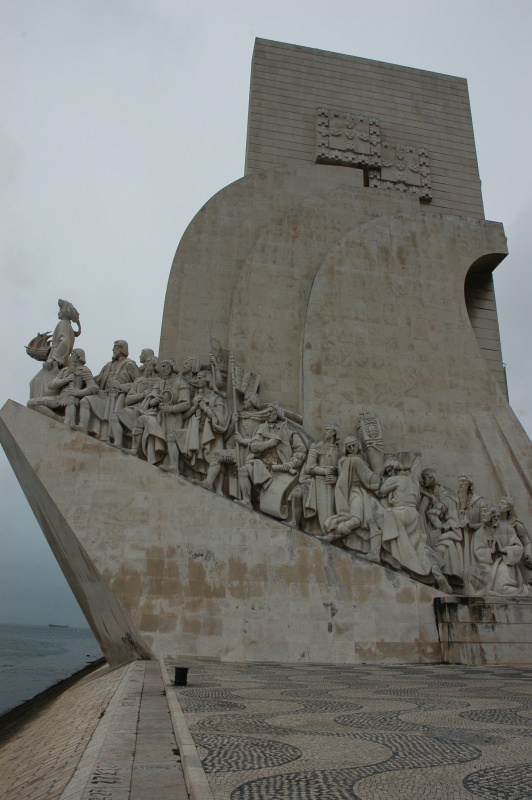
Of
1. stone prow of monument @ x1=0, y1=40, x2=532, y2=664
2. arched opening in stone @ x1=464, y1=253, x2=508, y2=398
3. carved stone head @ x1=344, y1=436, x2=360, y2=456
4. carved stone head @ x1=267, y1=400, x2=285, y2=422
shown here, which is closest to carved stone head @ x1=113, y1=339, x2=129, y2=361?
stone prow of monument @ x1=0, y1=40, x2=532, y2=664

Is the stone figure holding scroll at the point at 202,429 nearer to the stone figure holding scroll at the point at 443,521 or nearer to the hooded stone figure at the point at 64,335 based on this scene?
the hooded stone figure at the point at 64,335

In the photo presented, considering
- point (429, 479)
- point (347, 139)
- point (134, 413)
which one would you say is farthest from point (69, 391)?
point (347, 139)

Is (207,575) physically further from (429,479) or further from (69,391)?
(429,479)

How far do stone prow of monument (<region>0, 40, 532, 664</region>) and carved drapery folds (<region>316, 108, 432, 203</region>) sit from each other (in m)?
0.04

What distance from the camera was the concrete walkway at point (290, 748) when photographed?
148 cm

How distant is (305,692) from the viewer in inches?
135

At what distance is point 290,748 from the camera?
1.92m

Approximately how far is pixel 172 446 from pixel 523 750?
5792 millimetres

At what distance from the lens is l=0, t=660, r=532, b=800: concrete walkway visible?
1481 millimetres

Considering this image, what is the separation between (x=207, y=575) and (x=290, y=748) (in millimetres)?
4794

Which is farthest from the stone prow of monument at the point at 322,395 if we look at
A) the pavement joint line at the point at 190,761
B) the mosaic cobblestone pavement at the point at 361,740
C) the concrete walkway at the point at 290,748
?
the pavement joint line at the point at 190,761

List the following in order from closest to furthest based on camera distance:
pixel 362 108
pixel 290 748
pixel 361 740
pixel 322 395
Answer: pixel 290 748
pixel 361 740
pixel 322 395
pixel 362 108

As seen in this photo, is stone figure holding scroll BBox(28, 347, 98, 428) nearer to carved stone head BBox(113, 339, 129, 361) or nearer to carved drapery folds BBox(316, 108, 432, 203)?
carved stone head BBox(113, 339, 129, 361)

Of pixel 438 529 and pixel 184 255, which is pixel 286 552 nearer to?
pixel 438 529
